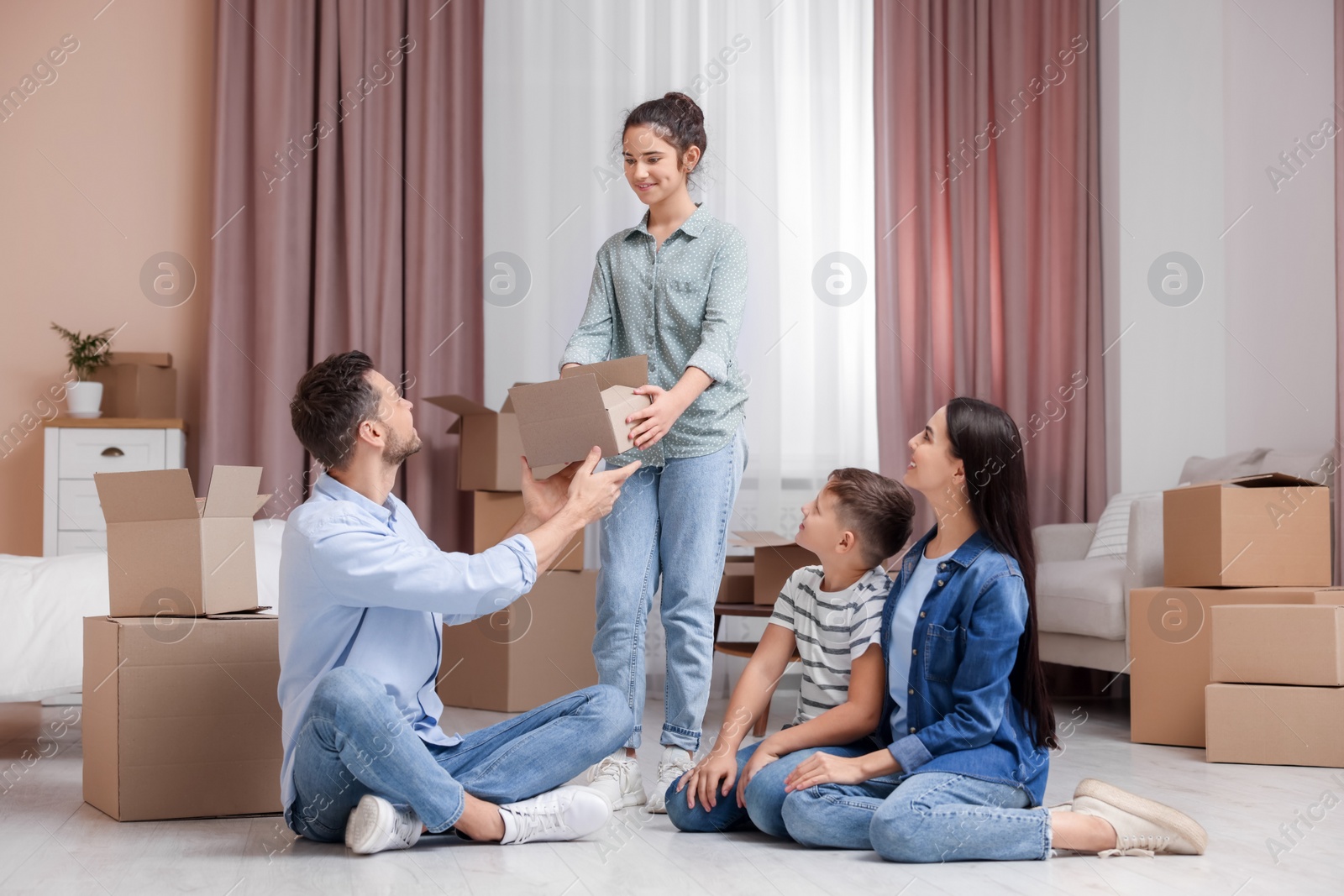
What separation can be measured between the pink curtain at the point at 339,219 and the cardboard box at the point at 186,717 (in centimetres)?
186

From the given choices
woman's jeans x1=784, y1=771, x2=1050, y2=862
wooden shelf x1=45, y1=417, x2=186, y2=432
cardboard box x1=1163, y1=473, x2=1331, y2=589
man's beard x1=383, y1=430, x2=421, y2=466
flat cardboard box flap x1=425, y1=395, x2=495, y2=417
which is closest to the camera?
woman's jeans x1=784, y1=771, x2=1050, y2=862

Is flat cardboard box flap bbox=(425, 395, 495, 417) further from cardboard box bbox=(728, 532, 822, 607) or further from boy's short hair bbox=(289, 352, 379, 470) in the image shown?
boy's short hair bbox=(289, 352, 379, 470)

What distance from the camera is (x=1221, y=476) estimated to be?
346 cm

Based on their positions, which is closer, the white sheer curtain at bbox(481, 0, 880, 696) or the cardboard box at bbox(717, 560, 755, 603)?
the cardboard box at bbox(717, 560, 755, 603)

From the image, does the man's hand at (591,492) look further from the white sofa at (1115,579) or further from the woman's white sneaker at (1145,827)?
the white sofa at (1115,579)

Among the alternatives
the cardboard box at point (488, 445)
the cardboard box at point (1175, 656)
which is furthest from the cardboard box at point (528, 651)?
the cardboard box at point (1175, 656)

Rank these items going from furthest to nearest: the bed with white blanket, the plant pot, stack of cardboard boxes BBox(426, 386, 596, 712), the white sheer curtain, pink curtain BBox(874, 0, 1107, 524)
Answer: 1. pink curtain BBox(874, 0, 1107, 524)
2. the white sheer curtain
3. the plant pot
4. stack of cardboard boxes BBox(426, 386, 596, 712)
5. the bed with white blanket

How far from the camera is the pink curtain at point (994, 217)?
4.11 m

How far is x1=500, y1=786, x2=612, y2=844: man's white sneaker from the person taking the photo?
5.56 ft

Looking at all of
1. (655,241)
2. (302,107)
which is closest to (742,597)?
(655,241)

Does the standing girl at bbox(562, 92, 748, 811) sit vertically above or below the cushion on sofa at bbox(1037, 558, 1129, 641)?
above

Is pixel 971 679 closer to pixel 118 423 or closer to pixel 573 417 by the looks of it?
pixel 573 417

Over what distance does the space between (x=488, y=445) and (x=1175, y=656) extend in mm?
1951

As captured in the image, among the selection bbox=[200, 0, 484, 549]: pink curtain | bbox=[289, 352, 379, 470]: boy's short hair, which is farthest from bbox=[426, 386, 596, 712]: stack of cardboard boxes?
bbox=[289, 352, 379, 470]: boy's short hair
